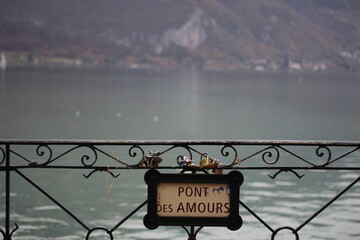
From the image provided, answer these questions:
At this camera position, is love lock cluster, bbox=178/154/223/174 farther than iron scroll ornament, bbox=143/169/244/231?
Yes

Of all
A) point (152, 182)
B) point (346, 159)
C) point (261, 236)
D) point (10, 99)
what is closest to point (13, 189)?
point (261, 236)

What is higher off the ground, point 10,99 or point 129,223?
point 10,99

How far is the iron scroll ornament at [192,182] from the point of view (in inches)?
177

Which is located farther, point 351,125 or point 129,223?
point 351,125

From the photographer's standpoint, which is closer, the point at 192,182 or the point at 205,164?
the point at 192,182

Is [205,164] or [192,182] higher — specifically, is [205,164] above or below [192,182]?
above

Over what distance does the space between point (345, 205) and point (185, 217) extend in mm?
12817

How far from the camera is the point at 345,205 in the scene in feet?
54.6

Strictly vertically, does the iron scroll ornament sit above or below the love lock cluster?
below

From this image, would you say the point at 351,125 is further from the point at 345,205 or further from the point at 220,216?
the point at 220,216

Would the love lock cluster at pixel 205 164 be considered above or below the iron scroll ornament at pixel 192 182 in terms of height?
above

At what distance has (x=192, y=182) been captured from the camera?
449 centimetres

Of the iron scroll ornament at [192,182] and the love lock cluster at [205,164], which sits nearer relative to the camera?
the iron scroll ornament at [192,182]

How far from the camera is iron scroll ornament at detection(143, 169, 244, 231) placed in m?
4.49
